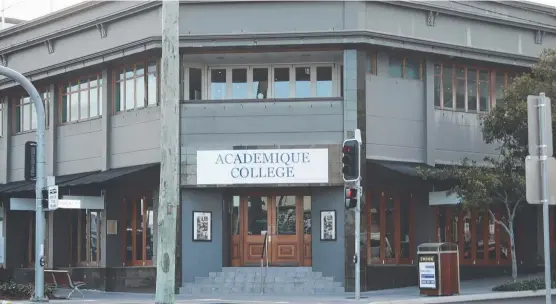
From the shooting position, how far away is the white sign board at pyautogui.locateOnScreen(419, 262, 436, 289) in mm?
23328

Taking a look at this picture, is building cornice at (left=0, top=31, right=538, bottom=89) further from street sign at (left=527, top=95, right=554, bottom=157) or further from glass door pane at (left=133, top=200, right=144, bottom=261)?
street sign at (left=527, top=95, right=554, bottom=157)

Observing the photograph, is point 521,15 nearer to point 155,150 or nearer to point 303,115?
point 303,115

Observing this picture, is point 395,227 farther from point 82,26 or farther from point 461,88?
point 82,26

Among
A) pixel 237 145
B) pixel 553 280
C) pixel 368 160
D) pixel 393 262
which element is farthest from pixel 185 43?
pixel 553 280

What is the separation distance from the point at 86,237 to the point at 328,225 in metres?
9.70

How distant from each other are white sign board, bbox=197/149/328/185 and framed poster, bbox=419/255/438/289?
13.5ft

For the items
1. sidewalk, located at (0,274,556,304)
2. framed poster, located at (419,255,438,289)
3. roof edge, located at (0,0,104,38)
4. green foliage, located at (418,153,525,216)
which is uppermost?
roof edge, located at (0,0,104,38)

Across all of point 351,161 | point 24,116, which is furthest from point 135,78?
point 351,161

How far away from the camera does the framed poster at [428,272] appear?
918 inches

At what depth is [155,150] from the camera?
27594 millimetres

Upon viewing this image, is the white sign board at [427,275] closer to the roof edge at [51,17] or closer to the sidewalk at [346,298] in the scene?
the sidewalk at [346,298]

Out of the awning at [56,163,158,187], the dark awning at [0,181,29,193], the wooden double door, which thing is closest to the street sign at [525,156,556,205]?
the wooden double door

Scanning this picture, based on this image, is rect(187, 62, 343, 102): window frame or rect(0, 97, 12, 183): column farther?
rect(0, 97, 12, 183): column

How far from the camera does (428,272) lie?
76.8ft
